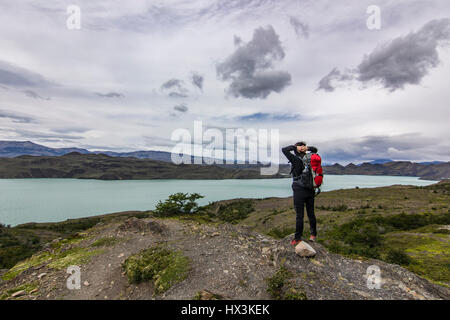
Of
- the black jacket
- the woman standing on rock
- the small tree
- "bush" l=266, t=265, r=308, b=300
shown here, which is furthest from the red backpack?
the small tree

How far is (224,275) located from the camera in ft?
24.1

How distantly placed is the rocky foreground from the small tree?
24.8 feet

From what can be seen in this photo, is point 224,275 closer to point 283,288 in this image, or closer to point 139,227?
point 283,288

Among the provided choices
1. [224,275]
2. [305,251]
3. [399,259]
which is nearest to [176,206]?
[224,275]

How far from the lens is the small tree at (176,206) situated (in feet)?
63.3

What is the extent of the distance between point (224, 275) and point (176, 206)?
513 inches

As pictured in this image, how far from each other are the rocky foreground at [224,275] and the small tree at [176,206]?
755 cm

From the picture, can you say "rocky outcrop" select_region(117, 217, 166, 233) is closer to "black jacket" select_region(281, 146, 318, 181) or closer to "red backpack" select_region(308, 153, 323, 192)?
"black jacket" select_region(281, 146, 318, 181)

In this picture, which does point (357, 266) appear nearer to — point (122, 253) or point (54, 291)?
point (122, 253)

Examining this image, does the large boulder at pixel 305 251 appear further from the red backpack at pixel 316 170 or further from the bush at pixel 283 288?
the red backpack at pixel 316 170

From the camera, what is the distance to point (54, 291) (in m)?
7.59

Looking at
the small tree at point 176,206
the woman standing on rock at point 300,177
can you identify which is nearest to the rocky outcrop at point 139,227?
the small tree at point 176,206
